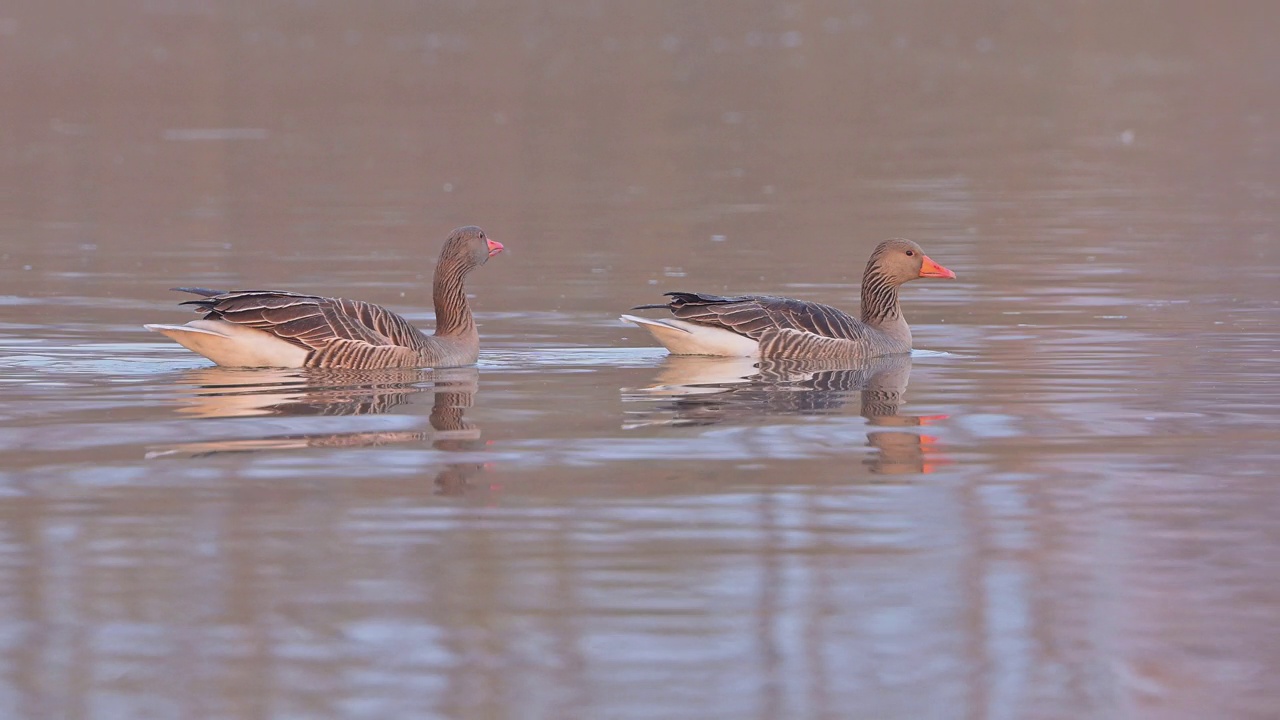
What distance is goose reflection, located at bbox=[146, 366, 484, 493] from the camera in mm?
11648

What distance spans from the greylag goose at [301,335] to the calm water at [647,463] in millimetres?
231

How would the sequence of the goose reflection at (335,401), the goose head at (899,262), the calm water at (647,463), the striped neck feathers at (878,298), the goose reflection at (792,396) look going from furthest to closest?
the goose head at (899,262)
the striped neck feathers at (878,298)
the goose reflection at (792,396)
the goose reflection at (335,401)
the calm water at (647,463)

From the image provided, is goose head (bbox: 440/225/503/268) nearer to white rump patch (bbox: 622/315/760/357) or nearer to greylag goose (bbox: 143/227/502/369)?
greylag goose (bbox: 143/227/502/369)

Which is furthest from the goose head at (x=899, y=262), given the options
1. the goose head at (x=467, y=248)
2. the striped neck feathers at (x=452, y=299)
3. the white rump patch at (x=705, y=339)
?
the striped neck feathers at (x=452, y=299)

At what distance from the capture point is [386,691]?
23.5 ft

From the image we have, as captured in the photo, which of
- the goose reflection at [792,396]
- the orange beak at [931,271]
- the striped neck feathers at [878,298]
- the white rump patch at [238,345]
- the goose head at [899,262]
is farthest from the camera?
the orange beak at [931,271]

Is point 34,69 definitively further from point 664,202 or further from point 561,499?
point 561,499

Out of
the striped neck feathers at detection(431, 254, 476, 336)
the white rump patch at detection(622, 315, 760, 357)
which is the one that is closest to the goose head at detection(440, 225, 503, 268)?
the striped neck feathers at detection(431, 254, 476, 336)

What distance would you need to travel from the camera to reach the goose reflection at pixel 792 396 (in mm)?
11836

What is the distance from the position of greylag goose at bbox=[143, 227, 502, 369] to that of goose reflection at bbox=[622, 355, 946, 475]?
6.10 ft

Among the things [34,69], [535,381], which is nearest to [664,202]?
[535,381]

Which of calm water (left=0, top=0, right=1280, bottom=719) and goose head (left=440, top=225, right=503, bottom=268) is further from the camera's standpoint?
goose head (left=440, top=225, right=503, bottom=268)

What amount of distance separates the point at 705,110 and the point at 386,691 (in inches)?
1637

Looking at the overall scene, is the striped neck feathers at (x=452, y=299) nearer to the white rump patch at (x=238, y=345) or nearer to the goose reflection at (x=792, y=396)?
the white rump patch at (x=238, y=345)
